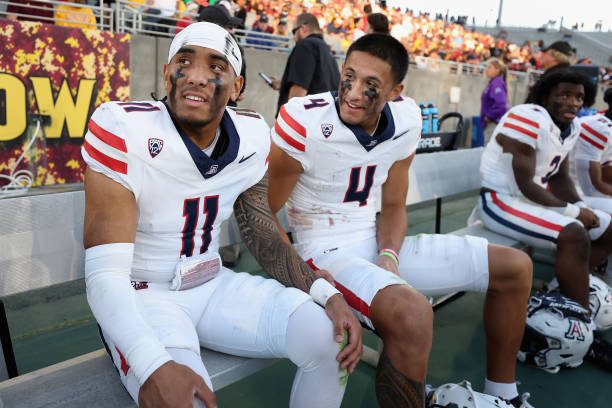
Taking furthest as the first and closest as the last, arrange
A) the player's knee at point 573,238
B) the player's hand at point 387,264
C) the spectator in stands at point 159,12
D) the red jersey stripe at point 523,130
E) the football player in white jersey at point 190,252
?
the spectator in stands at point 159,12 < the red jersey stripe at point 523,130 < the player's knee at point 573,238 < the player's hand at point 387,264 < the football player in white jersey at point 190,252

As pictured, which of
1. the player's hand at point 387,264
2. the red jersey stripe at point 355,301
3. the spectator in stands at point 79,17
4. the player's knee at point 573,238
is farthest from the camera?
the spectator in stands at point 79,17

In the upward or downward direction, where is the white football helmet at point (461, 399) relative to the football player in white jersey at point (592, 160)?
downward

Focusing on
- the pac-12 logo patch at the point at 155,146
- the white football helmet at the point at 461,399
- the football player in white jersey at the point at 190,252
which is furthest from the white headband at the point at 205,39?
the white football helmet at the point at 461,399

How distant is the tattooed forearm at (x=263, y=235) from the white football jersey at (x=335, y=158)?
27 cm

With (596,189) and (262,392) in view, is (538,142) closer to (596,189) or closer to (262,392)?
(596,189)

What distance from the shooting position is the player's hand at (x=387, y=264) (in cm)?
223

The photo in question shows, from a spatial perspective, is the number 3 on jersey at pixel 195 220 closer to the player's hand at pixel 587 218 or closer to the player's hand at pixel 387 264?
the player's hand at pixel 387 264

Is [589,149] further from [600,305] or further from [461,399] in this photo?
[461,399]

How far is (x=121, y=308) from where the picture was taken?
1.46 m

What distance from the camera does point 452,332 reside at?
3172 millimetres

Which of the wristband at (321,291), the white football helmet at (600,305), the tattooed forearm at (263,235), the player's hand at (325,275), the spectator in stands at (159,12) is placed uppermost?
the spectator in stands at (159,12)

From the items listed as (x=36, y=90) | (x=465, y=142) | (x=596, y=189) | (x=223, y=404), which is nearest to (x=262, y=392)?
(x=223, y=404)

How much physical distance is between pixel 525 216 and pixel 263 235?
77.0 inches

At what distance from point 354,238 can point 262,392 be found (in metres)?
0.82
